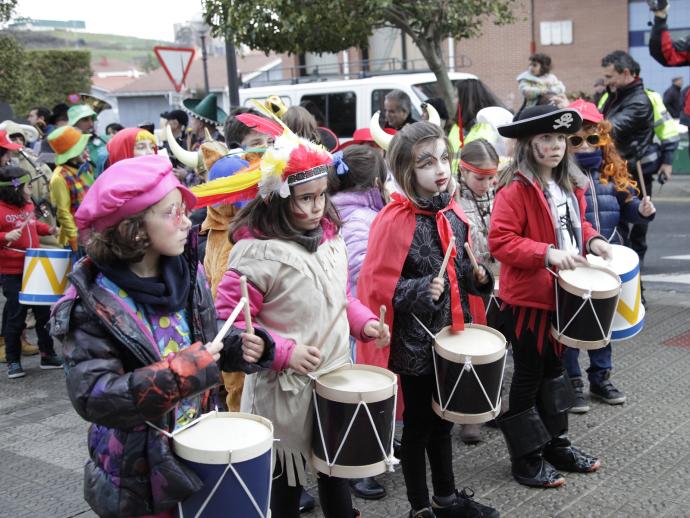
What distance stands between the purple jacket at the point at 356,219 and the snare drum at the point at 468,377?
0.88 metres

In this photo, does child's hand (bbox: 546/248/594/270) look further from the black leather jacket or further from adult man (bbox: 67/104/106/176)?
adult man (bbox: 67/104/106/176)

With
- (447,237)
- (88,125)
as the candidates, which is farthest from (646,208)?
(88,125)

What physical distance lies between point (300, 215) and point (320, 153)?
0.79 feet

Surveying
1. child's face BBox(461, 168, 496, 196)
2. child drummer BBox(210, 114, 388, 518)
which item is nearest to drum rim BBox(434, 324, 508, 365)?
child drummer BBox(210, 114, 388, 518)

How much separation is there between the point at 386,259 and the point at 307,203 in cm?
61

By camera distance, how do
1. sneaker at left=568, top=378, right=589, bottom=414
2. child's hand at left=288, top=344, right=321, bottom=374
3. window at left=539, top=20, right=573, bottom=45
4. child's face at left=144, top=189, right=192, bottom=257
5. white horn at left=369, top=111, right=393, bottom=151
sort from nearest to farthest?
child's face at left=144, top=189, right=192, bottom=257 → child's hand at left=288, top=344, right=321, bottom=374 → white horn at left=369, top=111, right=393, bottom=151 → sneaker at left=568, top=378, right=589, bottom=414 → window at left=539, top=20, right=573, bottom=45

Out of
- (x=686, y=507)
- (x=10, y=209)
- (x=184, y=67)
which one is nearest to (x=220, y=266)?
(x=686, y=507)

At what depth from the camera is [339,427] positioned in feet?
9.35

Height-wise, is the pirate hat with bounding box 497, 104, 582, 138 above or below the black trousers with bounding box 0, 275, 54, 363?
above

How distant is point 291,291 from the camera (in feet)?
9.79

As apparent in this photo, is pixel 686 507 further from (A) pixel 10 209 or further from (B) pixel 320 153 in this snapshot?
(A) pixel 10 209

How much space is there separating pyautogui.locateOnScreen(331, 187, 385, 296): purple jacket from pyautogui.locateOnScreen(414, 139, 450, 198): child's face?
73 cm

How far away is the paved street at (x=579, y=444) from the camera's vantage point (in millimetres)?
3830

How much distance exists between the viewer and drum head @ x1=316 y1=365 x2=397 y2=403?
280 centimetres
